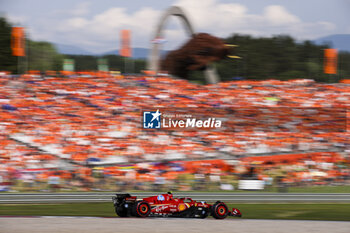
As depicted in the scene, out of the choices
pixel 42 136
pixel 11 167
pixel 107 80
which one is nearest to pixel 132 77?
pixel 107 80

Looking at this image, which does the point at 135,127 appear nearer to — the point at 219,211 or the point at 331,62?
the point at 219,211

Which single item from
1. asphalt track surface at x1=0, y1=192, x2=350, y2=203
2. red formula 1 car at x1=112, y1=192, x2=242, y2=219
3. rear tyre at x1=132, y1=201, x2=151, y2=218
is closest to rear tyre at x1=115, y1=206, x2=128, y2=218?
red formula 1 car at x1=112, y1=192, x2=242, y2=219

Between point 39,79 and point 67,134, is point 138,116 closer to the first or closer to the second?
point 67,134

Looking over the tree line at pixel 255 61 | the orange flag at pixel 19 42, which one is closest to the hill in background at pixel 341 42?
the tree line at pixel 255 61

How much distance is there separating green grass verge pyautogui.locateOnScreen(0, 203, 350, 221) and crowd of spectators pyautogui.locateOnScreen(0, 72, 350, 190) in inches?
161

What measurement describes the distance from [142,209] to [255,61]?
28665 millimetres

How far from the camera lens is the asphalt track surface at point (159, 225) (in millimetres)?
11562

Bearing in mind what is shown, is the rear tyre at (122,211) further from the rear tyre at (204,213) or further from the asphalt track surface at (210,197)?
the asphalt track surface at (210,197)

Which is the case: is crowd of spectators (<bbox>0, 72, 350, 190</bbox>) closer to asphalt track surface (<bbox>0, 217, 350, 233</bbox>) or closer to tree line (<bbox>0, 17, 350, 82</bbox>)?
tree line (<bbox>0, 17, 350, 82</bbox>)

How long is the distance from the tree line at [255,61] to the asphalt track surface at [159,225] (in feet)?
72.2

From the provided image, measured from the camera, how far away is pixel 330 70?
34.2m

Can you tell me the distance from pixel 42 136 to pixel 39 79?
27.1ft

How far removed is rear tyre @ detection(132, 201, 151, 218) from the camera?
13.0 m

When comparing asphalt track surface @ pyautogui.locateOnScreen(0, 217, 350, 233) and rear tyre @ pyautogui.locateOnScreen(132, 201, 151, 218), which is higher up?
rear tyre @ pyautogui.locateOnScreen(132, 201, 151, 218)
